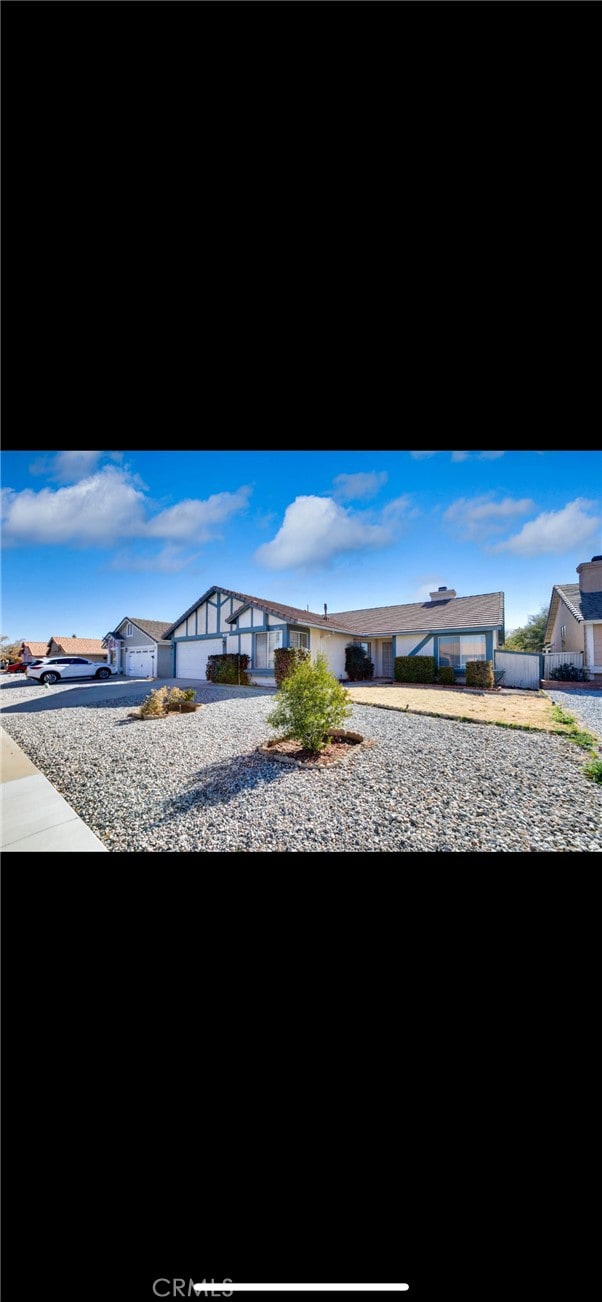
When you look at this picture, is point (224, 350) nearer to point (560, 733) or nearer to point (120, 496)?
point (120, 496)

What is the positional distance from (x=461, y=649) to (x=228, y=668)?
5.09 metres

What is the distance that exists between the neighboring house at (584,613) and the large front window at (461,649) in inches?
84.9

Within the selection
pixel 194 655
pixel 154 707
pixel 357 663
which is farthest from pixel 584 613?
pixel 194 655

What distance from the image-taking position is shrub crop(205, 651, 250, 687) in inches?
291

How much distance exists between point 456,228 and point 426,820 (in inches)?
104

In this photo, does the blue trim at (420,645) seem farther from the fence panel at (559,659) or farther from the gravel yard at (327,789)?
the gravel yard at (327,789)

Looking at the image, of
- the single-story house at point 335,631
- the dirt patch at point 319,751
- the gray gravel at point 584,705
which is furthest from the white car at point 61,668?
the gray gravel at point 584,705

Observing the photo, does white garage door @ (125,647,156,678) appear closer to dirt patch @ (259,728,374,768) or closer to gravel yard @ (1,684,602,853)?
gravel yard @ (1,684,602,853)

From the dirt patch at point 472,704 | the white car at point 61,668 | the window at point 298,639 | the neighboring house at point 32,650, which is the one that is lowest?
the dirt patch at point 472,704

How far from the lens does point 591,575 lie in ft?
17.9

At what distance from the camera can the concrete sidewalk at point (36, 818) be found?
7.21ft

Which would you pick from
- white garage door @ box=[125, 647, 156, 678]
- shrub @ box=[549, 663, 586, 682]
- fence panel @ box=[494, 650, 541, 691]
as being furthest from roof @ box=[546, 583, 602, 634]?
white garage door @ box=[125, 647, 156, 678]
